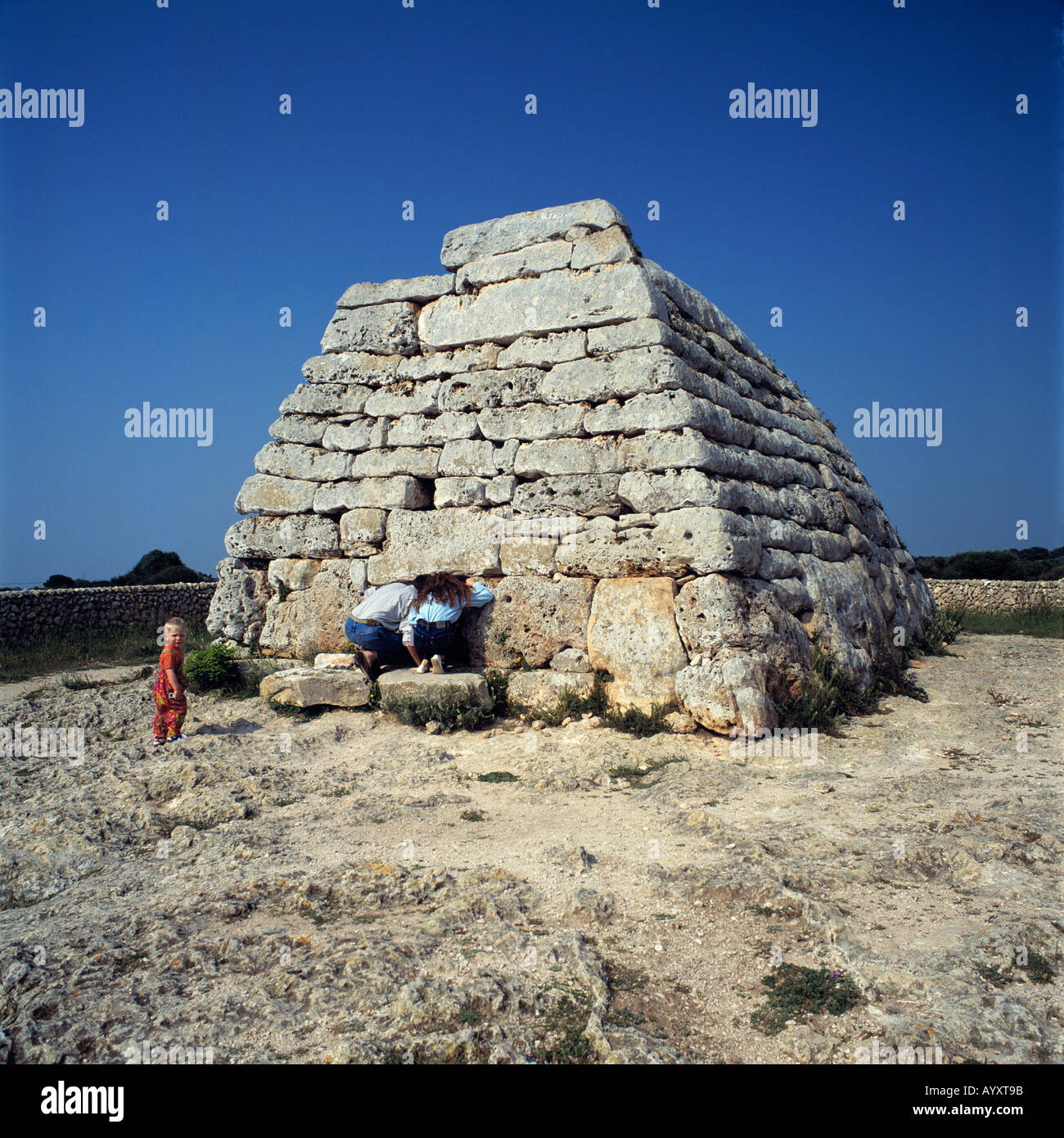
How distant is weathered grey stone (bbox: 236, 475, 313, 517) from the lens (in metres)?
8.42

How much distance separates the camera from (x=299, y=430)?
8555 millimetres

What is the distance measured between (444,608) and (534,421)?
1.93 metres

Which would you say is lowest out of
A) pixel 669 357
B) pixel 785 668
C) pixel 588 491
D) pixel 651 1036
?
pixel 651 1036

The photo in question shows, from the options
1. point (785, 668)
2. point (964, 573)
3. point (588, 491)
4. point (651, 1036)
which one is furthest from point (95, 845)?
point (964, 573)

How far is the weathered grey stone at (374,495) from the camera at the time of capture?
26.1ft

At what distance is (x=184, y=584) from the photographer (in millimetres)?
15086

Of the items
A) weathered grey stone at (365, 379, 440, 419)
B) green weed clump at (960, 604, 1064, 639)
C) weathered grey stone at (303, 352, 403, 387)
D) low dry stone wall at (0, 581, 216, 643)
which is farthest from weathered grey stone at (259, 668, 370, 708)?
green weed clump at (960, 604, 1064, 639)

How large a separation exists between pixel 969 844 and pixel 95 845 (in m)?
4.63

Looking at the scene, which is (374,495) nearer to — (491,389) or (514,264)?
(491,389)

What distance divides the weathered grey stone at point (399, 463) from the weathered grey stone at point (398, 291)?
1.66 metres

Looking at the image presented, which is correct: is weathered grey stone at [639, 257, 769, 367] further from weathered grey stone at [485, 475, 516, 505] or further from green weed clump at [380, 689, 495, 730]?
green weed clump at [380, 689, 495, 730]

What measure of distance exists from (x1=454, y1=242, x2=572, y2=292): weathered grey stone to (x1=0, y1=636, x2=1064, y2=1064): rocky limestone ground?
14.3ft

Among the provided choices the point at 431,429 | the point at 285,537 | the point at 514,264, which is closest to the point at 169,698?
the point at 285,537
